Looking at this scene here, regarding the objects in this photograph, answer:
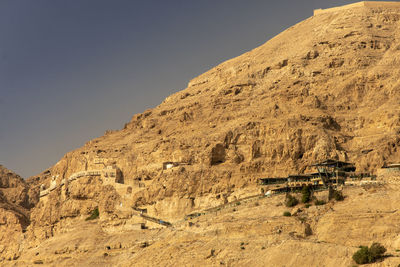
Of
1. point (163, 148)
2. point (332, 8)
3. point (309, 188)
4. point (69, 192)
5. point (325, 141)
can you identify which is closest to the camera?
point (309, 188)

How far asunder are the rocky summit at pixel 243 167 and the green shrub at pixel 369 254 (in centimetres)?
85

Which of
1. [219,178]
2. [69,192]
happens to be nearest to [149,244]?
[219,178]

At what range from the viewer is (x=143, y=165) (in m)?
89.8

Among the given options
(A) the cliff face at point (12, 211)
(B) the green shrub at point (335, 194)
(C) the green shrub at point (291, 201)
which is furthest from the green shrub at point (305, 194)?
(A) the cliff face at point (12, 211)

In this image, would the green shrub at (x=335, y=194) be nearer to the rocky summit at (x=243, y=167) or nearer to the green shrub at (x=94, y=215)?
the rocky summit at (x=243, y=167)

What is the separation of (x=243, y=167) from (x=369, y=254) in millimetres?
26747

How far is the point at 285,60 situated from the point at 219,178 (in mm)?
20582

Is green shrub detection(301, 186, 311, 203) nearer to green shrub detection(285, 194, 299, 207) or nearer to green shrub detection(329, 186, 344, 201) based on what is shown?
green shrub detection(285, 194, 299, 207)

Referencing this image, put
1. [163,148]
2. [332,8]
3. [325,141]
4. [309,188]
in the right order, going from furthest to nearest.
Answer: [332,8] → [163,148] → [325,141] → [309,188]

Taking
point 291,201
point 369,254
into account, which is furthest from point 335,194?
point 369,254

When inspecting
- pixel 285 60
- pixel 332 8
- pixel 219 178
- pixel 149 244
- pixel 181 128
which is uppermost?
pixel 332 8

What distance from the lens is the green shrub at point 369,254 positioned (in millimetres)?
55750

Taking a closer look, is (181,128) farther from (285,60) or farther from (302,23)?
(302,23)

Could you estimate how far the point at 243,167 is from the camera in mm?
81250
